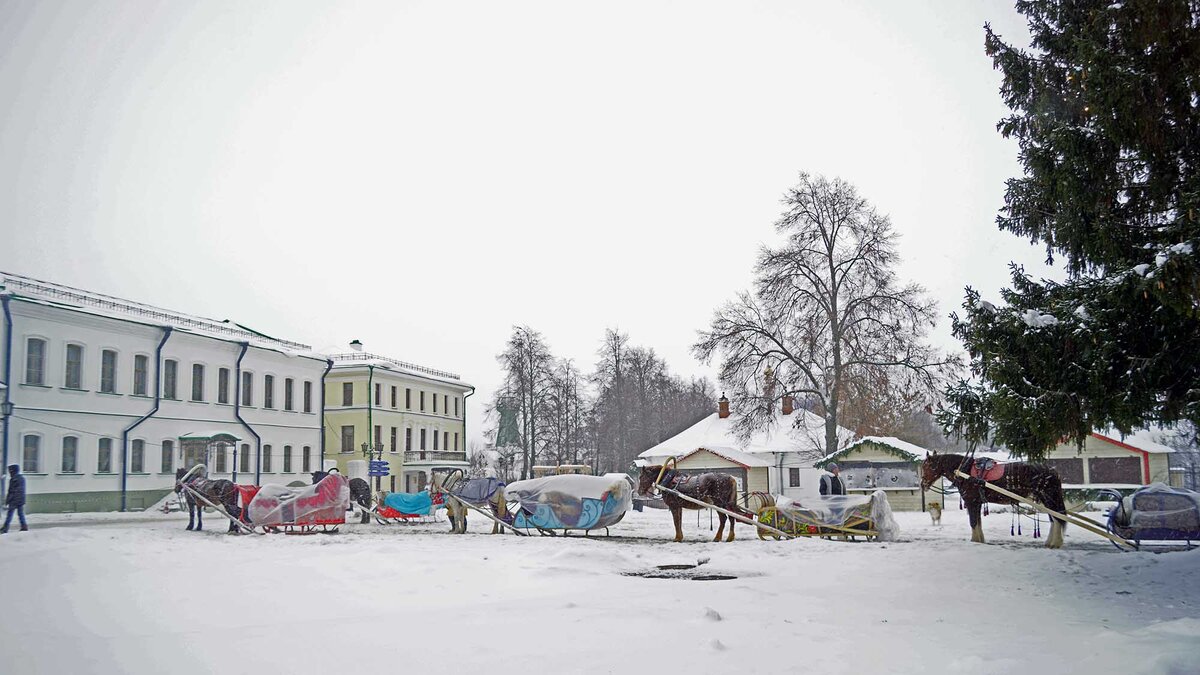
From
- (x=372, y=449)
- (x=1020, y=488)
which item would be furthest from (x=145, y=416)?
(x=1020, y=488)

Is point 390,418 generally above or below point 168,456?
above

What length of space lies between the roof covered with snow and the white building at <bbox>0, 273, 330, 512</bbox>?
1801cm

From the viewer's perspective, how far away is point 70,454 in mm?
29266

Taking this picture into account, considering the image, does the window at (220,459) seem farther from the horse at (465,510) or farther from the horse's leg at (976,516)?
the horse's leg at (976,516)

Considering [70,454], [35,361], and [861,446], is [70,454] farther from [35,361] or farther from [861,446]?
[861,446]

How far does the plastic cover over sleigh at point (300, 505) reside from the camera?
2080 cm

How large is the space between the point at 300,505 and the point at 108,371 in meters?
14.9

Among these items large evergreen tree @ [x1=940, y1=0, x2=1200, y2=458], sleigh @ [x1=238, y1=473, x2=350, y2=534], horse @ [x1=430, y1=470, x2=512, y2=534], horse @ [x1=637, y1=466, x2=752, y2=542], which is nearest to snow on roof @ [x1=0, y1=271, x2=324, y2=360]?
sleigh @ [x1=238, y1=473, x2=350, y2=534]

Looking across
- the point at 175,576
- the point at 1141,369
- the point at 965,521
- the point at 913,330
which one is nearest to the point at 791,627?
the point at 1141,369

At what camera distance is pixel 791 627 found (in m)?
8.30

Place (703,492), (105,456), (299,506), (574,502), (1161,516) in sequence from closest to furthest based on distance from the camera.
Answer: (1161,516) < (703,492) < (574,502) < (299,506) < (105,456)

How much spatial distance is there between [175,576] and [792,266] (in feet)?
87.5

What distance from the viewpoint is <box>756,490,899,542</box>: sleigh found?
704 inches

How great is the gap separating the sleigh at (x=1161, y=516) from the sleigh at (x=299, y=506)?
1678cm
